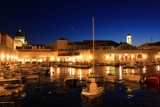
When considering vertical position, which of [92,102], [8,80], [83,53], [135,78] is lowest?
[92,102]

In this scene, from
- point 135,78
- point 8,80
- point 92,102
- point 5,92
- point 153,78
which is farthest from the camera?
point 135,78

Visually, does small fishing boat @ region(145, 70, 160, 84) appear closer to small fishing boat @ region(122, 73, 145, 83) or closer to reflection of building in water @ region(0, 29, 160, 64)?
small fishing boat @ region(122, 73, 145, 83)

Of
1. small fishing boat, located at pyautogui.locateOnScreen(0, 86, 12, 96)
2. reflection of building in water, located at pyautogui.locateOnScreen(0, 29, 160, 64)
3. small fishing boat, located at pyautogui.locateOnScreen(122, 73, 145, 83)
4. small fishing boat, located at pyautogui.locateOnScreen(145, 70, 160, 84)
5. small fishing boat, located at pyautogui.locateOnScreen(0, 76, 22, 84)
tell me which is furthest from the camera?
reflection of building in water, located at pyautogui.locateOnScreen(0, 29, 160, 64)

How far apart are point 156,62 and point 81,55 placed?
79.5ft

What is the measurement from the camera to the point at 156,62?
58.4m

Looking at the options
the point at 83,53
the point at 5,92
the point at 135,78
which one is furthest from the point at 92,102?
the point at 83,53

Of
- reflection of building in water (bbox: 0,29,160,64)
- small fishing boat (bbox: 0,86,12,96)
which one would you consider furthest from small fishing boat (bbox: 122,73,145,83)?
reflection of building in water (bbox: 0,29,160,64)

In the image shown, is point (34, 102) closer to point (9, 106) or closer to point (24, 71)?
point (9, 106)

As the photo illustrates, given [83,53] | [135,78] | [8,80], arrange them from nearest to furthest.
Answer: [8,80] < [135,78] < [83,53]

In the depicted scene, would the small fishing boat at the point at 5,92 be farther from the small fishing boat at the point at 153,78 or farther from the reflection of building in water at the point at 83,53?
the reflection of building in water at the point at 83,53

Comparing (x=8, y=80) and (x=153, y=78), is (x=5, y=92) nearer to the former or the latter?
(x=8, y=80)

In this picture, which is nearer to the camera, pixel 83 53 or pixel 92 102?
pixel 92 102

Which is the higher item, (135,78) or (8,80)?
(8,80)

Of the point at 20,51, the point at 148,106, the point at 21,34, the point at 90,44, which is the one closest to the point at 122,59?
the point at 90,44
